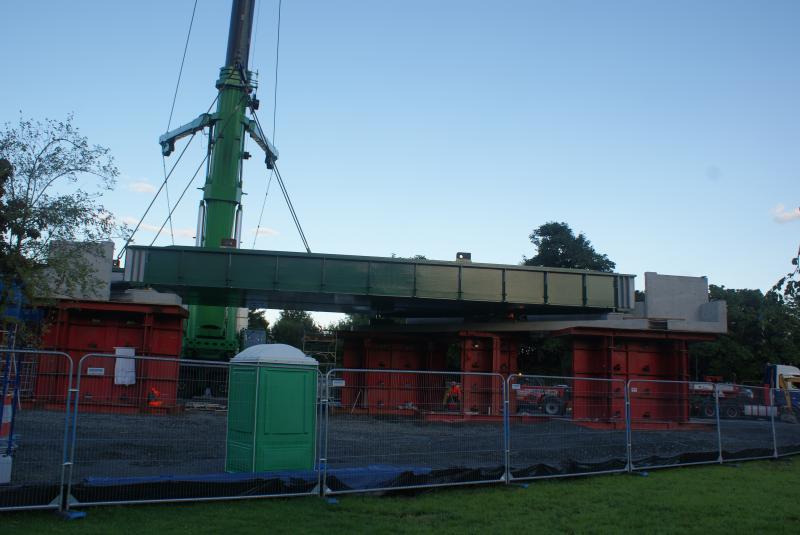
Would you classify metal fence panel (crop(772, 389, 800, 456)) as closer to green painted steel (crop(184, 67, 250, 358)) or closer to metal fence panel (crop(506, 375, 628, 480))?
metal fence panel (crop(506, 375, 628, 480))

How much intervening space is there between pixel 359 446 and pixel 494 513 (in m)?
2.91

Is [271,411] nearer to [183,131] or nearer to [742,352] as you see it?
[183,131]

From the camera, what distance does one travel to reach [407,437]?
37.4 ft

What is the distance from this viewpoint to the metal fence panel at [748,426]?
1536cm

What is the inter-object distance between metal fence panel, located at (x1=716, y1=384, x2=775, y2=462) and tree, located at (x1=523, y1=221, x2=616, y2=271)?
1607 inches

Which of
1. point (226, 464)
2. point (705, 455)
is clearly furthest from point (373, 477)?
point (705, 455)

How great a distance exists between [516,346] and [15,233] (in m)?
19.2

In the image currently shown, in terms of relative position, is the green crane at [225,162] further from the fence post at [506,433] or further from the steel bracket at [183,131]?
the fence post at [506,433]

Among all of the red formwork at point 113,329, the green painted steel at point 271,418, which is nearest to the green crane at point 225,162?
the red formwork at point 113,329

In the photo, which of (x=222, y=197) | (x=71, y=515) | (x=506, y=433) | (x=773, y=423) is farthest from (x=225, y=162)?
(x=71, y=515)

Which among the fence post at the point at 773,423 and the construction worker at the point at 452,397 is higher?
the construction worker at the point at 452,397

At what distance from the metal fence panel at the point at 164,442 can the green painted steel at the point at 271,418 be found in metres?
0.08

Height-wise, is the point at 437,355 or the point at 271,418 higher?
the point at 437,355

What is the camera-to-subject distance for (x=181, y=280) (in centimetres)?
2412
